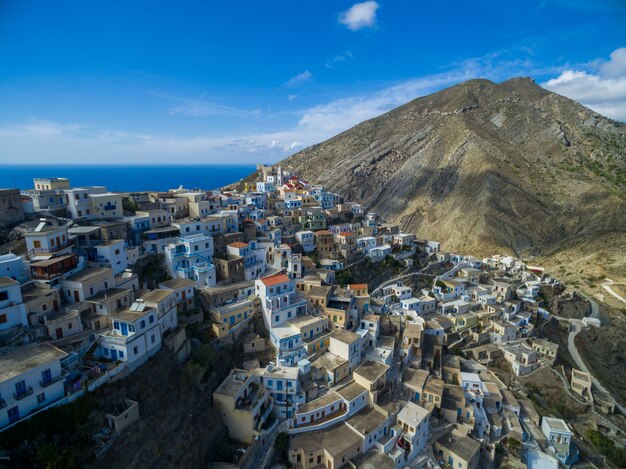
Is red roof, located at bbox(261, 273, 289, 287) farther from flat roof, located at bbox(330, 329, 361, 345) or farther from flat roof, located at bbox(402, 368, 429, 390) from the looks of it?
flat roof, located at bbox(402, 368, 429, 390)

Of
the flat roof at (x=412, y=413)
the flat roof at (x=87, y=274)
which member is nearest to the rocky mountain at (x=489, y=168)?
the flat roof at (x=412, y=413)

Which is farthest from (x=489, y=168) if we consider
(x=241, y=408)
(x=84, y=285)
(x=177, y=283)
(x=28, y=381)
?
(x=28, y=381)

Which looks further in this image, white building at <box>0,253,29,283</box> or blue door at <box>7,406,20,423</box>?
white building at <box>0,253,29,283</box>

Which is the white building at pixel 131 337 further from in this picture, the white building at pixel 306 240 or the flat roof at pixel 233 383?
the white building at pixel 306 240

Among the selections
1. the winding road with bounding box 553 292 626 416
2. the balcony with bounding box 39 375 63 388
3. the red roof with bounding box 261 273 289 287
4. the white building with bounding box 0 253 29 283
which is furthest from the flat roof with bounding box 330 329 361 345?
the winding road with bounding box 553 292 626 416

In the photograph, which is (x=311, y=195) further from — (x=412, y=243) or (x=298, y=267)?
(x=298, y=267)

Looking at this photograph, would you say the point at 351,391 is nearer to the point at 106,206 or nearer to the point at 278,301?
the point at 278,301
